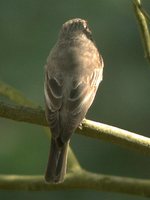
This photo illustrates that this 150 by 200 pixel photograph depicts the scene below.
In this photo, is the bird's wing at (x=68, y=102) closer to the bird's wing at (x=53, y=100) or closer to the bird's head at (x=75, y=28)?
the bird's wing at (x=53, y=100)

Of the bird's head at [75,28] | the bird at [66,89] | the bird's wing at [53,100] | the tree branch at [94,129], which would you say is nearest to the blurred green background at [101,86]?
the bird's head at [75,28]

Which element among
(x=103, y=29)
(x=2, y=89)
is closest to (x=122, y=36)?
(x=103, y=29)

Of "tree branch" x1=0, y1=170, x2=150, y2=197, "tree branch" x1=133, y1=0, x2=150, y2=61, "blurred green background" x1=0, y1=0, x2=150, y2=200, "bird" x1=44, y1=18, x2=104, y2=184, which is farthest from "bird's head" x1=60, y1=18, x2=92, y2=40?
"tree branch" x1=0, y1=170, x2=150, y2=197

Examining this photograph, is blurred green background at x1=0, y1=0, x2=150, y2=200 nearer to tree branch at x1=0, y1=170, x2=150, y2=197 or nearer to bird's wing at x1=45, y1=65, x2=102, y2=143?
bird's wing at x1=45, y1=65, x2=102, y2=143

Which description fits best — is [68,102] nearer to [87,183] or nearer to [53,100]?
[53,100]

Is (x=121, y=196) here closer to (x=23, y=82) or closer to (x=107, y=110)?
(x=107, y=110)
